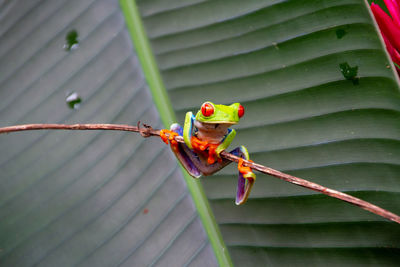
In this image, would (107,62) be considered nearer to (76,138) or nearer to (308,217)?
(76,138)

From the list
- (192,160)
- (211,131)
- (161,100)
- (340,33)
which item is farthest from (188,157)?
(340,33)

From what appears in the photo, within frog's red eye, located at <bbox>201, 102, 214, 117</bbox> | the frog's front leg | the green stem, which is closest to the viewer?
frog's red eye, located at <bbox>201, 102, 214, 117</bbox>

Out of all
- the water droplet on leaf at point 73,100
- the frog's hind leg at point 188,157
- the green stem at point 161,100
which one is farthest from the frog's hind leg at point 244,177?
the water droplet on leaf at point 73,100

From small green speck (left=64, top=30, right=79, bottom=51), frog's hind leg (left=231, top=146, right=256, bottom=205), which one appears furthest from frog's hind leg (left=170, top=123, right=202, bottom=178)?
small green speck (left=64, top=30, right=79, bottom=51)

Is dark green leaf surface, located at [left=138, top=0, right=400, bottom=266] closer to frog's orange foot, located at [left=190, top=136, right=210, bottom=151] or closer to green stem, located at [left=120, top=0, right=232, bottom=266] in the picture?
green stem, located at [left=120, top=0, right=232, bottom=266]

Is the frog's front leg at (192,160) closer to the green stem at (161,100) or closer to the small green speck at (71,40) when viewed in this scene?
the green stem at (161,100)

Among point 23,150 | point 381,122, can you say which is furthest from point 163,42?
point 381,122
